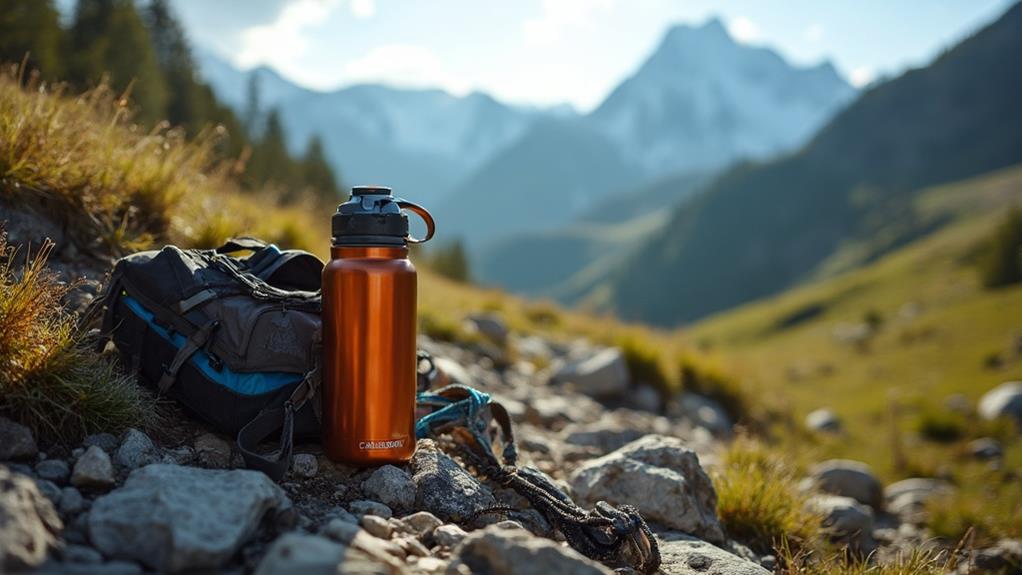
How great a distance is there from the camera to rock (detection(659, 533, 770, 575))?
357 cm

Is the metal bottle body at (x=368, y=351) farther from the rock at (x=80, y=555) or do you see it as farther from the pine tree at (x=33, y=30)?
the pine tree at (x=33, y=30)

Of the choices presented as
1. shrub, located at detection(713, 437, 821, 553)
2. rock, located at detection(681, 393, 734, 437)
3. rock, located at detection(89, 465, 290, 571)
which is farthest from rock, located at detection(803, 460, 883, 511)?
rock, located at detection(89, 465, 290, 571)

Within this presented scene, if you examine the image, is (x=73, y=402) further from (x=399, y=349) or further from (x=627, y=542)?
(x=627, y=542)

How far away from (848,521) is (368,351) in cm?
479

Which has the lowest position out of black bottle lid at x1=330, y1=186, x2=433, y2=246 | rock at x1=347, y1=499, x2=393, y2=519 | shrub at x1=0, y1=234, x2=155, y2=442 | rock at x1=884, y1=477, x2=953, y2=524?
rock at x1=884, y1=477, x2=953, y2=524

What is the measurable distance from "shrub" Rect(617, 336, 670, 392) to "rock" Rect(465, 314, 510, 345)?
6.54 ft

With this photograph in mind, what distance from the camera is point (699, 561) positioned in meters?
3.71

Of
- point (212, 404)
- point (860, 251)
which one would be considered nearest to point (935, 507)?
point (212, 404)

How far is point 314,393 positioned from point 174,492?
1116mm

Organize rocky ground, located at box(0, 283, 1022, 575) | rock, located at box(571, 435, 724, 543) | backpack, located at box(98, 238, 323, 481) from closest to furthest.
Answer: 1. rocky ground, located at box(0, 283, 1022, 575)
2. backpack, located at box(98, 238, 323, 481)
3. rock, located at box(571, 435, 724, 543)

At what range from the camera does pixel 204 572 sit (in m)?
2.31

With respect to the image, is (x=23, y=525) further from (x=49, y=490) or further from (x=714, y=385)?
(x=714, y=385)

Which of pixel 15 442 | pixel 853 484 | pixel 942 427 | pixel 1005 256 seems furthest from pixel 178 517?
pixel 1005 256

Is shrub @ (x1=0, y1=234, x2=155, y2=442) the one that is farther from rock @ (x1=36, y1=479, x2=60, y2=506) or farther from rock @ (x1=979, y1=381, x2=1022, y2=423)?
rock @ (x1=979, y1=381, x2=1022, y2=423)
